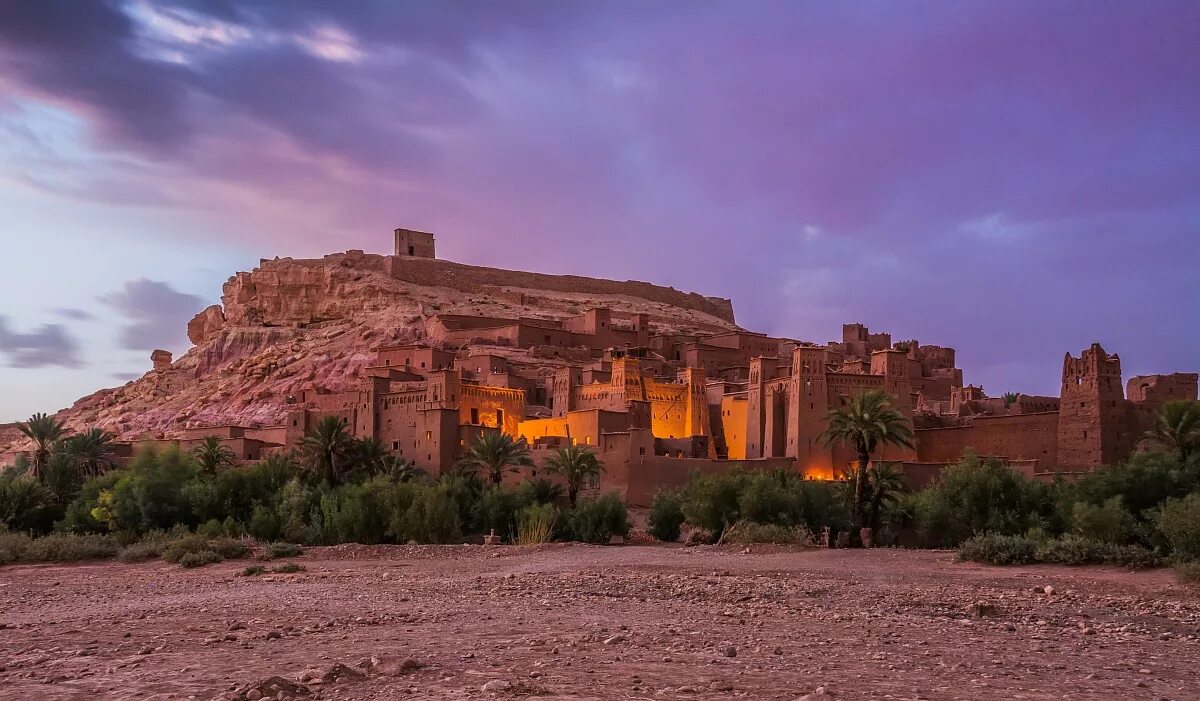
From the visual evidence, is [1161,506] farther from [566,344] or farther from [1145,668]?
[566,344]

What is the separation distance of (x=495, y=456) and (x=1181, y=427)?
18.8 m

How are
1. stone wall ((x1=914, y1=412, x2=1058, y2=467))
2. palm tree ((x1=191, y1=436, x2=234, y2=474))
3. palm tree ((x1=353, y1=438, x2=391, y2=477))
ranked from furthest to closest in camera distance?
palm tree ((x1=191, y1=436, x2=234, y2=474)), palm tree ((x1=353, y1=438, x2=391, y2=477)), stone wall ((x1=914, y1=412, x2=1058, y2=467))

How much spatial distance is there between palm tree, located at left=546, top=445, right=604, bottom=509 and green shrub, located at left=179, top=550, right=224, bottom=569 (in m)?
10.8

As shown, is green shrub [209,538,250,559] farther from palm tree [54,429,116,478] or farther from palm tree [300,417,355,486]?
palm tree [54,429,116,478]

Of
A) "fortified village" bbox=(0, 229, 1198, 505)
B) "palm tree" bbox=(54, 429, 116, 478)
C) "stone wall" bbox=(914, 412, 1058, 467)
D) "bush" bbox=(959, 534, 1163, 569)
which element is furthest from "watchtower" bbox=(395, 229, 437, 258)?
"bush" bbox=(959, 534, 1163, 569)

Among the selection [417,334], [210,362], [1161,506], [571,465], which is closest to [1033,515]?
[1161,506]

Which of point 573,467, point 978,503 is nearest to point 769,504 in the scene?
point 978,503

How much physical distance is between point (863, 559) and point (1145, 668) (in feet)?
35.0

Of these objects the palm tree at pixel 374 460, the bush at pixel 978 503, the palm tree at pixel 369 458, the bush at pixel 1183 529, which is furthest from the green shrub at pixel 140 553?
the bush at pixel 1183 529

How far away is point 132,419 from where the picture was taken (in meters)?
62.6

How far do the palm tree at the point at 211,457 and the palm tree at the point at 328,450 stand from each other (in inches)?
138

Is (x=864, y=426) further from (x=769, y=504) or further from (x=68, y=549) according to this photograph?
(x=68, y=549)

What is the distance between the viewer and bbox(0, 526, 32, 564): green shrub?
2783 centimetres

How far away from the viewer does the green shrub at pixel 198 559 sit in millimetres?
24891
